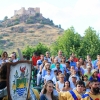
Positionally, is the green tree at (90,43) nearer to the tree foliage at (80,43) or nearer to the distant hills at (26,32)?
the tree foliage at (80,43)

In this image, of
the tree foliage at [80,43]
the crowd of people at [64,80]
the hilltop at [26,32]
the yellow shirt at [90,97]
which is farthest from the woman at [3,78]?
the hilltop at [26,32]

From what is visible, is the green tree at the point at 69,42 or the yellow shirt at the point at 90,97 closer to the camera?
the yellow shirt at the point at 90,97

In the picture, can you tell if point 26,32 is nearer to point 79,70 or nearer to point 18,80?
point 79,70

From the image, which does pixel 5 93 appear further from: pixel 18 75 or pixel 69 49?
pixel 69 49

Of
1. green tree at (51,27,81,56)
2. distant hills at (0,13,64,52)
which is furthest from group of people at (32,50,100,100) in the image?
distant hills at (0,13,64,52)

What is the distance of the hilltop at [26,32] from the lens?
109 m

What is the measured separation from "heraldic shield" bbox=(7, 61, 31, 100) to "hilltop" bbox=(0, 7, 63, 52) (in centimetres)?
9604

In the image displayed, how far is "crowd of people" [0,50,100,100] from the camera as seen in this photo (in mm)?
Answer: 6266

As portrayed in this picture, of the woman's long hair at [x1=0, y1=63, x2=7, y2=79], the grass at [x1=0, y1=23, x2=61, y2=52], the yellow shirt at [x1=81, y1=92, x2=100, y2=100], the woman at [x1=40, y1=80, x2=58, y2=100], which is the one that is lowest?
the yellow shirt at [x1=81, y1=92, x2=100, y2=100]

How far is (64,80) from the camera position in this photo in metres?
9.92

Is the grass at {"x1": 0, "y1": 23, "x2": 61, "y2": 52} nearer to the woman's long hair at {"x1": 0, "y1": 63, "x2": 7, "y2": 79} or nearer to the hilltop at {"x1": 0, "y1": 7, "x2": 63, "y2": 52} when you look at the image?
the hilltop at {"x1": 0, "y1": 7, "x2": 63, "y2": 52}

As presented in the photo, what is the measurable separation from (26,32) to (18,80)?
4927 inches

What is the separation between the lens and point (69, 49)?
53.2 meters

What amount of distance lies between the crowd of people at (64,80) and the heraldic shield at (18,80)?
0.33 feet
